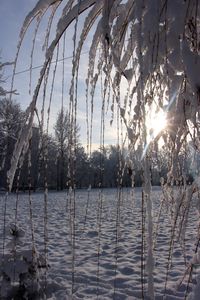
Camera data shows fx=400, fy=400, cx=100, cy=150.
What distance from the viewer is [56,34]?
4.01 ft

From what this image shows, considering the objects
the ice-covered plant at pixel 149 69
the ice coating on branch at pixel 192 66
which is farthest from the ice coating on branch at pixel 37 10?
the ice coating on branch at pixel 192 66

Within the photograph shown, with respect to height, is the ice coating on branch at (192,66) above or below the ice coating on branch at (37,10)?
below

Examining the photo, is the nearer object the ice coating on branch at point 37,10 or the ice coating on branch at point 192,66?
the ice coating on branch at point 192,66

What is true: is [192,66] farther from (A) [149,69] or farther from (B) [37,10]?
(B) [37,10]

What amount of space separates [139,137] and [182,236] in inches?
12.8

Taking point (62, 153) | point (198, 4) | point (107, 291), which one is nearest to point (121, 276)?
point (107, 291)

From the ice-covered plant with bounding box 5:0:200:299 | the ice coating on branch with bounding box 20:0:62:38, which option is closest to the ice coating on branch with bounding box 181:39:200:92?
the ice-covered plant with bounding box 5:0:200:299

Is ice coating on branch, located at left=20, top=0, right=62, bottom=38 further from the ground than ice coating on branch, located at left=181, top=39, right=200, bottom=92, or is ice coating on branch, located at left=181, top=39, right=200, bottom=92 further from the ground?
ice coating on branch, located at left=20, top=0, right=62, bottom=38

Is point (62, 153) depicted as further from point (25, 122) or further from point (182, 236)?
point (182, 236)

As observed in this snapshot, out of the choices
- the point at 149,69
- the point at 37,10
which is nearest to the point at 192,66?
the point at 149,69

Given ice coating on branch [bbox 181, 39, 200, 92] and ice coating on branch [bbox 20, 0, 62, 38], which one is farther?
ice coating on branch [bbox 20, 0, 62, 38]

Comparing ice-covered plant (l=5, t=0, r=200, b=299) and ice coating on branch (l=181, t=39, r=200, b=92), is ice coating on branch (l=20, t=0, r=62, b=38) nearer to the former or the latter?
ice-covered plant (l=5, t=0, r=200, b=299)

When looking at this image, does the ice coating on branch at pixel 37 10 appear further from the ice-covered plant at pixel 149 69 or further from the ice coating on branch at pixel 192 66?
the ice coating on branch at pixel 192 66

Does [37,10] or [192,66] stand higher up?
[37,10]
